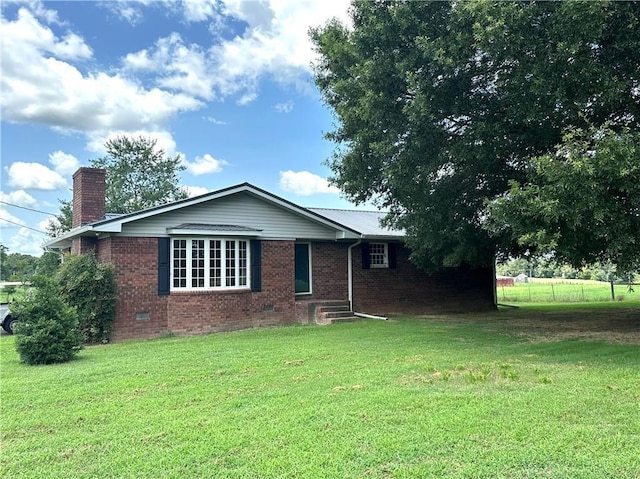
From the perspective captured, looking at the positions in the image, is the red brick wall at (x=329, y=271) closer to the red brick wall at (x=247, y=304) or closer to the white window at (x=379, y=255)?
the red brick wall at (x=247, y=304)

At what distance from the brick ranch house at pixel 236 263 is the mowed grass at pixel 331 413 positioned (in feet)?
12.3

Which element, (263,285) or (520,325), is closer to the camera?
(520,325)

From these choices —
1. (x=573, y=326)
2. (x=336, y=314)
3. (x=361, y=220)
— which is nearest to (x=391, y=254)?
(x=361, y=220)

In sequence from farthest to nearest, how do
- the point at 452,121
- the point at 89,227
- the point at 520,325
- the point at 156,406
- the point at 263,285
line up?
the point at 263,285
the point at 520,325
the point at 89,227
the point at 452,121
the point at 156,406

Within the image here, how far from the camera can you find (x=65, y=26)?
40.4 feet

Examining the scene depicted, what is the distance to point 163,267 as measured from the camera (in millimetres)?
12883

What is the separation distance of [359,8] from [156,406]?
9.24 m

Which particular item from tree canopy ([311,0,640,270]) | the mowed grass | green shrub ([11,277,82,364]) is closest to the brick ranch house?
tree canopy ([311,0,640,270])

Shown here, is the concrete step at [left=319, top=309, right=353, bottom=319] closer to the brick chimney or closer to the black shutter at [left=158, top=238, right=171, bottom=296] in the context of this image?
the black shutter at [left=158, top=238, right=171, bottom=296]

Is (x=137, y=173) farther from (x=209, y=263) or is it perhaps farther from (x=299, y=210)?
(x=209, y=263)

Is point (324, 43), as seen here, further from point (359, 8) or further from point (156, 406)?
point (156, 406)

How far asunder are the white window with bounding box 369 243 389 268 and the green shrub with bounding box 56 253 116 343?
28.6 ft

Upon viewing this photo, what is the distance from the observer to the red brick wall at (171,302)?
12.4 metres

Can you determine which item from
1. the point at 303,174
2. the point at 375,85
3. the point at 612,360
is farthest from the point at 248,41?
the point at 303,174
